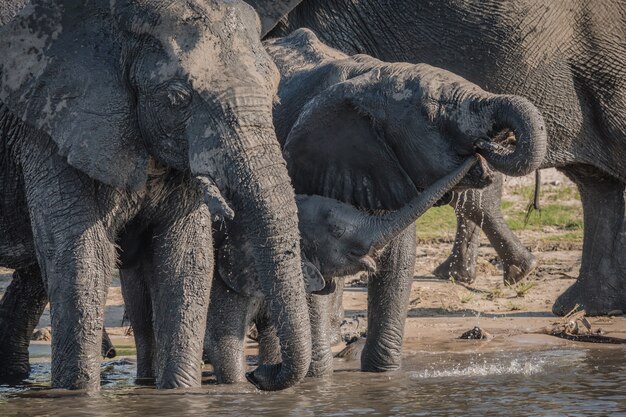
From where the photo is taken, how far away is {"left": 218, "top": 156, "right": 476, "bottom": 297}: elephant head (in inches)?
312

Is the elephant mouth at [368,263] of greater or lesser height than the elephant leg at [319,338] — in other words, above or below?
above

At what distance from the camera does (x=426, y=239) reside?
44.2ft

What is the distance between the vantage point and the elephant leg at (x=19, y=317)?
884 centimetres

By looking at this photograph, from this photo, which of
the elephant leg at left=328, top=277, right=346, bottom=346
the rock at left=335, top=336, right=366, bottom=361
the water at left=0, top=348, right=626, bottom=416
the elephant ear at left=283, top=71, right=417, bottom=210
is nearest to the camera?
the water at left=0, top=348, right=626, bottom=416

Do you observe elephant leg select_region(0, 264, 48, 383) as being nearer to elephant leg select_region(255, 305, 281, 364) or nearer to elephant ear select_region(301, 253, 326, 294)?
elephant leg select_region(255, 305, 281, 364)

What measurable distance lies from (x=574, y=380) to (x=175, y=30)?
2.59m

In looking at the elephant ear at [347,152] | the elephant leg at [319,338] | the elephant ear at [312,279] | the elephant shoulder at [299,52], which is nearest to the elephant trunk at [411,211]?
the elephant ear at [347,152]

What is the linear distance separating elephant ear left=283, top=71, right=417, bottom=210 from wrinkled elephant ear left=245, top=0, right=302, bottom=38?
4.64ft

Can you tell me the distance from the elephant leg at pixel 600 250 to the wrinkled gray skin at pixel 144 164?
11.5 ft

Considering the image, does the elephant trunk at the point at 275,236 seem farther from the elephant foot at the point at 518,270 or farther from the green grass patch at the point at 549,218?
the green grass patch at the point at 549,218

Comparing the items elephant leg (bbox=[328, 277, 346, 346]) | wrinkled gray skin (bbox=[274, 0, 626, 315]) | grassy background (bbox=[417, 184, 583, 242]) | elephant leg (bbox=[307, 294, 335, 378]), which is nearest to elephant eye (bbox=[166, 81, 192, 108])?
elephant leg (bbox=[307, 294, 335, 378])

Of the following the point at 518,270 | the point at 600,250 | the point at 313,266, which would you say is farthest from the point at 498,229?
the point at 313,266

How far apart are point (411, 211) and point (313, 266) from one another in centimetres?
51

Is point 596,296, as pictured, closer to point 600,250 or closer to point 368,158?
point 600,250
